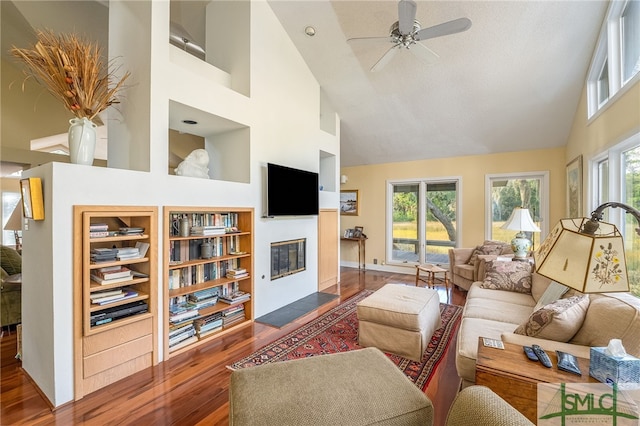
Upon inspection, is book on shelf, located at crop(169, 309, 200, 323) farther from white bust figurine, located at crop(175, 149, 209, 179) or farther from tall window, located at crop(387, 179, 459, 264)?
tall window, located at crop(387, 179, 459, 264)

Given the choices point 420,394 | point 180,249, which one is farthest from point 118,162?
point 420,394

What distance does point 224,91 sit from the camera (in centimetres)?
312

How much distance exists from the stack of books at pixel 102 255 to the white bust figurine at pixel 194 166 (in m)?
1.01

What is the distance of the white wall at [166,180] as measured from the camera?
78.9 inches

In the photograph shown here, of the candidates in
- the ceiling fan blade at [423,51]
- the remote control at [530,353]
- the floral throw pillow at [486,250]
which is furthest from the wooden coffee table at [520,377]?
the floral throw pillow at [486,250]

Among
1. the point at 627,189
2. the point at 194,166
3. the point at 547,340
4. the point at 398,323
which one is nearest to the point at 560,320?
the point at 547,340

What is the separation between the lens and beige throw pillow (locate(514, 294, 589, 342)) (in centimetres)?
165

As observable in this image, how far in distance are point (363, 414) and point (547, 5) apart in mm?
4140

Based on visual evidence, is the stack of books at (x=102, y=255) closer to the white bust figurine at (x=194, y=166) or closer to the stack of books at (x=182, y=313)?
the stack of books at (x=182, y=313)

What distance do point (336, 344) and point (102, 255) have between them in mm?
2143

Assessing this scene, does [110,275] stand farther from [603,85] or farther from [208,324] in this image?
[603,85]

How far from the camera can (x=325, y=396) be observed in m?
1.31

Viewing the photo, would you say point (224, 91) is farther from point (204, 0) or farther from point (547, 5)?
point (547, 5)

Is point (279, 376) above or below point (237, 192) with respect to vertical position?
below
